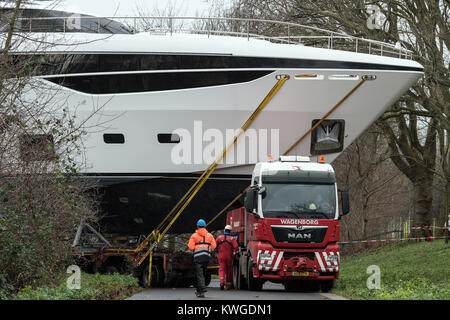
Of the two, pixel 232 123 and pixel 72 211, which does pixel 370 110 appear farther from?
pixel 72 211

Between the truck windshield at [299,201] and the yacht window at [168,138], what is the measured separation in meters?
4.14

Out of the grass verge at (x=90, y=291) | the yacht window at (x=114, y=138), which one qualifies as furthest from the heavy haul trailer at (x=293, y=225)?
the yacht window at (x=114, y=138)

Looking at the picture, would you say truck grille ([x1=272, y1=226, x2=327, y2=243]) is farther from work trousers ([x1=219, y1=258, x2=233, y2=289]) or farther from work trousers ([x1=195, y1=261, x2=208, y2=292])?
work trousers ([x1=219, y1=258, x2=233, y2=289])

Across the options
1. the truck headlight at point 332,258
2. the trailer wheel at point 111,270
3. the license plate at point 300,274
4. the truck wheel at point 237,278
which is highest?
the truck headlight at point 332,258

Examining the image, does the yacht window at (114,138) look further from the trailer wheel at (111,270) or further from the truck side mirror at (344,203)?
the truck side mirror at (344,203)

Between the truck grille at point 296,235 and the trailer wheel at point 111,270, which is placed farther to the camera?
the trailer wheel at point 111,270

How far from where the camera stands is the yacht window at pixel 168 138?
67.3 ft

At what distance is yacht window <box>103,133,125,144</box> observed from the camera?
20.6 meters

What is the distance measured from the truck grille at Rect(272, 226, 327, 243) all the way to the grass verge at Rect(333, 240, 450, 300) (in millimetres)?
1202

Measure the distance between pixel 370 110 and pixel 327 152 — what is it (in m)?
1.55

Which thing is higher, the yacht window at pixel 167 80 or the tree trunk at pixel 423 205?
the yacht window at pixel 167 80

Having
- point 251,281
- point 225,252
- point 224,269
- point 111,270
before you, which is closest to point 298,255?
point 251,281

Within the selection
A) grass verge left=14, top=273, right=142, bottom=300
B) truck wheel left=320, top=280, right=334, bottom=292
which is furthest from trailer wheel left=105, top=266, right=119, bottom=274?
truck wheel left=320, top=280, right=334, bottom=292
